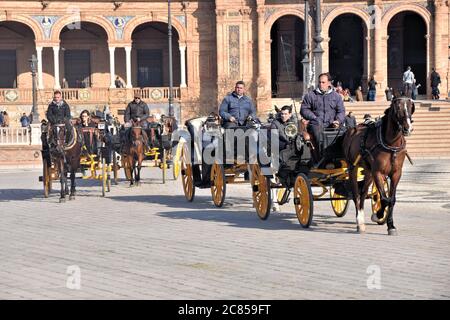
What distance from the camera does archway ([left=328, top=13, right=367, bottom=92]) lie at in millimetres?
55000

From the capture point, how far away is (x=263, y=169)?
605 inches

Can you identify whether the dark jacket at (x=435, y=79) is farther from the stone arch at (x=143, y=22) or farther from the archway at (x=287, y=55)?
the stone arch at (x=143, y=22)

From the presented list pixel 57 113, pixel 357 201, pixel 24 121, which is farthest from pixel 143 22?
pixel 357 201

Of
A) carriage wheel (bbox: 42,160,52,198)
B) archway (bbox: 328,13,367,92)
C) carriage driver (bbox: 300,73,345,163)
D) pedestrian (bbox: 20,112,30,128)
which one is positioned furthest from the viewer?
archway (bbox: 328,13,367,92)

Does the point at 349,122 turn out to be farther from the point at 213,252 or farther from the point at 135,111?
the point at 213,252

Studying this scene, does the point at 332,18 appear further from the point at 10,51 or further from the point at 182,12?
the point at 10,51

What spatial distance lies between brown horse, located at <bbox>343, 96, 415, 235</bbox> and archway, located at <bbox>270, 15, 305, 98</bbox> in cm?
4016

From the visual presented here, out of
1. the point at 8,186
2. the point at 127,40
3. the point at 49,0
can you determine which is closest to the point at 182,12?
the point at 127,40

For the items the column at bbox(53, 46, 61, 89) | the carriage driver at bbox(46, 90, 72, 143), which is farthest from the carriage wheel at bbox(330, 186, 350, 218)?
the column at bbox(53, 46, 61, 89)

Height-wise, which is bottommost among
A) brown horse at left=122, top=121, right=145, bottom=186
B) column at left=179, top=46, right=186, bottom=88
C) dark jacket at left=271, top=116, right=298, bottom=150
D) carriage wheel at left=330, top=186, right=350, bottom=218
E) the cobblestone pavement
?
the cobblestone pavement

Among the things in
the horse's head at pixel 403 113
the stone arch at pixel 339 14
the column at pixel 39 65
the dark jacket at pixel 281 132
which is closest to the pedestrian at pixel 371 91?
the stone arch at pixel 339 14

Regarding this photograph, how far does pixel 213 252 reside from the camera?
481 inches

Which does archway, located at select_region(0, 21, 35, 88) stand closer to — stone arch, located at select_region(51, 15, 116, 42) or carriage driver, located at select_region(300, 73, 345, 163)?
stone arch, located at select_region(51, 15, 116, 42)
